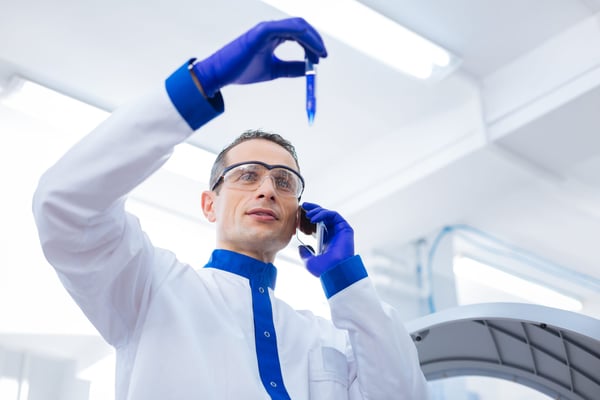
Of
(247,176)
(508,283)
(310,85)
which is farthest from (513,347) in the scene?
(508,283)

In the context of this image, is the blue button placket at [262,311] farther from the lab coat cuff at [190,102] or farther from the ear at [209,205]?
the lab coat cuff at [190,102]

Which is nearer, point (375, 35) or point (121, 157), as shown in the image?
point (121, 157)

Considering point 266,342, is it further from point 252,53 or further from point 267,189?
point 252,53

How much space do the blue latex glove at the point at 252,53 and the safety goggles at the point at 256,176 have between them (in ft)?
1.43

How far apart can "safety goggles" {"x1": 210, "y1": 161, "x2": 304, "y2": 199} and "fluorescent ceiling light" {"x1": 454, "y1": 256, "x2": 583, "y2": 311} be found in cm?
330

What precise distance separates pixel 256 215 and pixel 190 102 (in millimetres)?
464

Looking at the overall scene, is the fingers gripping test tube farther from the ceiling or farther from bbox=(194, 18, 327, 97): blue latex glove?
the ceiling

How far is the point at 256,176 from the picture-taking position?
1877 mm

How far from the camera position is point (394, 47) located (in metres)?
3.23

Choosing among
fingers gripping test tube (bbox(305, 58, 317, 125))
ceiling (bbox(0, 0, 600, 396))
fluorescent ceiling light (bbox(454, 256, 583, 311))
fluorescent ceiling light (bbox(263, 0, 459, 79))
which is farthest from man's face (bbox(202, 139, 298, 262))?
fluorescent ceiling light (bbox(454, 256, 583, 311))

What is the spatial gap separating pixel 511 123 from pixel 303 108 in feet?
3.29

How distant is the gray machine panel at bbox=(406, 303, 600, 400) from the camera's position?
A: 5.82ft

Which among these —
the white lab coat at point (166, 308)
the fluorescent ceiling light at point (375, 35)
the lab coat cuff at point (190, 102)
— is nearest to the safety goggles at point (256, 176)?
the white lab coat at point (166, 308)

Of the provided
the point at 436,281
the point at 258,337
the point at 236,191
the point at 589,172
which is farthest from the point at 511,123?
the point at 258,337
